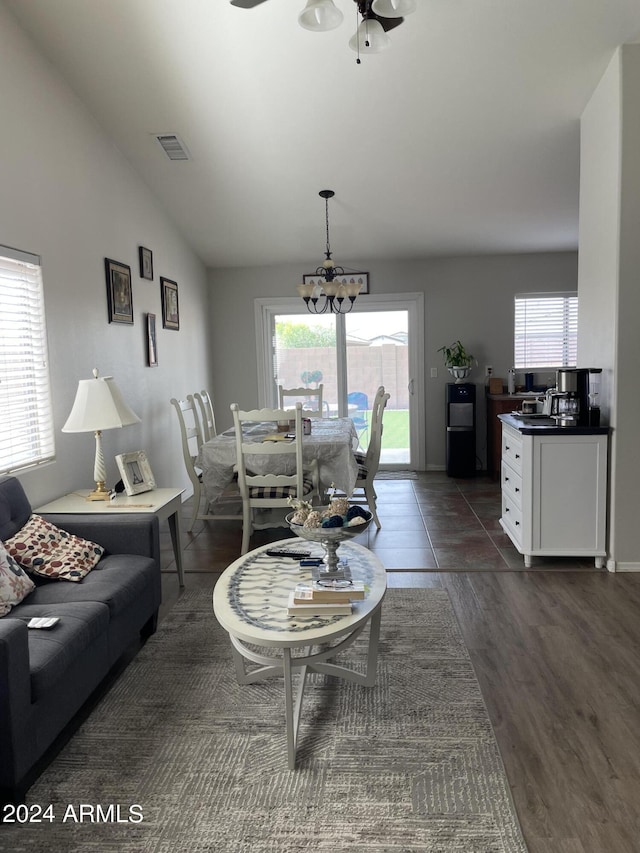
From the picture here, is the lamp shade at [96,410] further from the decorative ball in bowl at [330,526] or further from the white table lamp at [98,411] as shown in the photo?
the decorative ball in bowl at [330,526]

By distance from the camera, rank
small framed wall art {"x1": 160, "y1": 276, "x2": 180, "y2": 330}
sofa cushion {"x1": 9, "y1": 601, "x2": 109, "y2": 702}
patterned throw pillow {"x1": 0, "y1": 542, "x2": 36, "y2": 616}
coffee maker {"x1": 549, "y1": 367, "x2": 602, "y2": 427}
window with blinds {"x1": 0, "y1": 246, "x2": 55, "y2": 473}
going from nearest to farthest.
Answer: sofa cushion {"x1": 9, "y1": 601, "x2": 109, "y2": 702} → patterned throw pillow {"x1": 0, "y1": 542, "x2": 36, "y2": 616} → window with blinds {"x1": 0, "y1": 246, "x2": 55, "y2": 473} → coffee maker {"x1": 549, "y1": 367, "x2": 602, "y2": 427} → small framed wall art {"x1": 160, "y1": 276, "x2": 180, "y2": 330}

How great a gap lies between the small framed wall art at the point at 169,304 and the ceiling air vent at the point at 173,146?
3.57 ft

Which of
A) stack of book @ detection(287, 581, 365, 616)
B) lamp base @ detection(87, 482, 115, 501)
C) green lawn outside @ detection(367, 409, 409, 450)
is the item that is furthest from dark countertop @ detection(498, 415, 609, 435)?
green lawn outside @ detection(367, 409, 409, 450)

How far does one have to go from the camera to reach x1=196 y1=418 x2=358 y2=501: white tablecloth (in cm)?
411

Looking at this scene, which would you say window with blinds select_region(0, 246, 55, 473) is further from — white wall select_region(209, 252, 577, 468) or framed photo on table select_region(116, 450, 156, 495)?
white wall select_region(209, 252, 577, 468)

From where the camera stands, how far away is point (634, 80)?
3.22 metres

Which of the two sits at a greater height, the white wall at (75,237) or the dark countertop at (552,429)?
the white wall at (75,237)

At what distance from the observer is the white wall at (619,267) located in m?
3.27

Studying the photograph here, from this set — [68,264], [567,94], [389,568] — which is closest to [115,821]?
[389,568]

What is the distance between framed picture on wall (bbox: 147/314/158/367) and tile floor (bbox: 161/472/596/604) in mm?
1341

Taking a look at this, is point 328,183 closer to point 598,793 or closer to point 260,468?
point 260,468

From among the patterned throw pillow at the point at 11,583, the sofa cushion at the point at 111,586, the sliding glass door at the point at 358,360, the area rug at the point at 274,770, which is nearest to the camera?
the area rug at the point at 274,770

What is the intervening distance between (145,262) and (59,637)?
344cm

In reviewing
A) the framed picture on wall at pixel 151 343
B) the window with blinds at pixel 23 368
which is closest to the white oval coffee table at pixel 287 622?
the window with blinds at pixel 23 368
